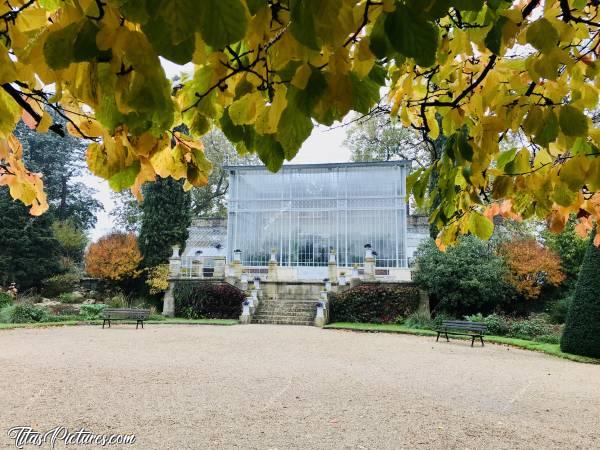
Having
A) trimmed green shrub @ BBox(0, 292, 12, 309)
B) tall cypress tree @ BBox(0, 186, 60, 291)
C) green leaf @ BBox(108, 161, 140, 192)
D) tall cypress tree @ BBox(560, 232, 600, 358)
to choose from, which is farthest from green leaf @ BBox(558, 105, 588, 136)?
tall cypress tree @ BBox(0, 186, 60, 291)

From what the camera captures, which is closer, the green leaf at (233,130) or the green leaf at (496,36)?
the green leaf at (496,36)

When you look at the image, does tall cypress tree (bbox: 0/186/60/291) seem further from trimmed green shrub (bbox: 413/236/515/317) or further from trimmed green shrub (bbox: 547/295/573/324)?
trimmed green shrub (bbox: 547/295/573/324)

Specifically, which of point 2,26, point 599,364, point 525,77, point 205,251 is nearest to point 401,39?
point 2,26

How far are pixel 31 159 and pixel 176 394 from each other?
32701 mm

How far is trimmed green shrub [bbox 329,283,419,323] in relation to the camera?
1612 cm

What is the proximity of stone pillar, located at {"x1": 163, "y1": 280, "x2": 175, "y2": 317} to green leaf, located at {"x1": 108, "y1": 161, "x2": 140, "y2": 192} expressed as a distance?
17.6 meters

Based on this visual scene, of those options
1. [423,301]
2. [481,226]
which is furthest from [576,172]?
[423,301]

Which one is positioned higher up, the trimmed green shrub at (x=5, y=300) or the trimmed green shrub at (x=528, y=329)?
the trimmed green shrub at (x=5, y=300)

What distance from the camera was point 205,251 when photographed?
23109 millimetres

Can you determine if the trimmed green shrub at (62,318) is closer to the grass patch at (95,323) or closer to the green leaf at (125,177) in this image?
the grass patch at (95,323)

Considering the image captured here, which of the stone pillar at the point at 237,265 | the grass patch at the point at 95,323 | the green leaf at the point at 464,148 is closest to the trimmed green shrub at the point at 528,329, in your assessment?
the grass patch at the point at 95,323

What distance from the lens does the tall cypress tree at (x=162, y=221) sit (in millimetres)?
20109

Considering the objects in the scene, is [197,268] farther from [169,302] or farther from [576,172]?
[576,172]

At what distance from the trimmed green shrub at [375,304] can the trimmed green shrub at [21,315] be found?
9767mm
